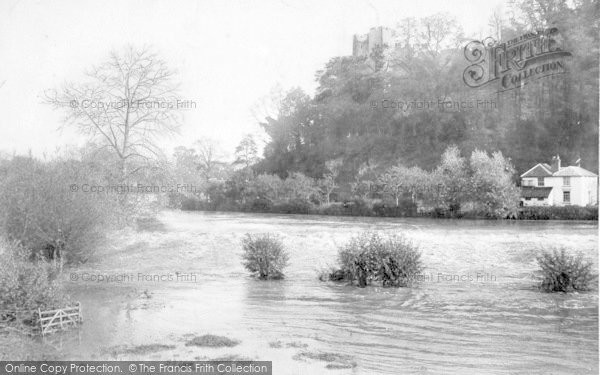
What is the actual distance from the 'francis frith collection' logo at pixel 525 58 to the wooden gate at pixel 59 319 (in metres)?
22.9

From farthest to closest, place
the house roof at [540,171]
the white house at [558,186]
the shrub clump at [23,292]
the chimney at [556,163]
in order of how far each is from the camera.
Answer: the house roof at [540,171], the chimney at [556,163], the white house at [558,186], the shrub clump at [23,292]

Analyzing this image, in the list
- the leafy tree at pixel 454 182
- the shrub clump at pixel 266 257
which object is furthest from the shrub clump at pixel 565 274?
the leafy tree at pixel 454 182

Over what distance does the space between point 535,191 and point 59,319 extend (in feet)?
71.5

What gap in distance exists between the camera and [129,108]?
23.0 meters

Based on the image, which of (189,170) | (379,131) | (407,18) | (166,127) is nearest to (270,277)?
(189,170)

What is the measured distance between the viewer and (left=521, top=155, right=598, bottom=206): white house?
23.2 m

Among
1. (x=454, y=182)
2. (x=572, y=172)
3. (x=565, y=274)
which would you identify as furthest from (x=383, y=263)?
(x=572, y=172)

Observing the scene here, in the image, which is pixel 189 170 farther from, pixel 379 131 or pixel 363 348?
pixel 379 131

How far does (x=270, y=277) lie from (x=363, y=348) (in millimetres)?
9868

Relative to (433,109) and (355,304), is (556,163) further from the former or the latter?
(355,304)

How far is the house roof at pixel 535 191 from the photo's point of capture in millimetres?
25438

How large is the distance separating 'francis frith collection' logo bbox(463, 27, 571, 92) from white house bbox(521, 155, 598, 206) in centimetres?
550

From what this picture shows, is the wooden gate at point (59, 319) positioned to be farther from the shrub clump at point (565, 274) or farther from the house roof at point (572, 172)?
the house roof at point (572, 172)

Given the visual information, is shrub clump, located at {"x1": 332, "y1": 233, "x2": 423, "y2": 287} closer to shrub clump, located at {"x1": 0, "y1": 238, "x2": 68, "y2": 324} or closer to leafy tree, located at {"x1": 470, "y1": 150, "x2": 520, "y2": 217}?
leafy tree, located at {"x1": 470, "y1": 150, "x2": 520, "y2": 217}
